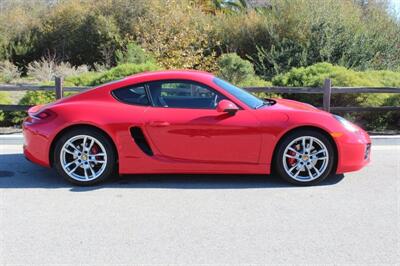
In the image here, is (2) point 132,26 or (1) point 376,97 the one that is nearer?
(1) point 376,97

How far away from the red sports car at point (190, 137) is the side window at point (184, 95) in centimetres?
1

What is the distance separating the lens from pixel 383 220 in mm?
4477

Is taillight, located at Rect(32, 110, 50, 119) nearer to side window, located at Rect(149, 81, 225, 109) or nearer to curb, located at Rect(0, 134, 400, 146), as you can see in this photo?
side window, located at Rect(149, 81, 225, 109)

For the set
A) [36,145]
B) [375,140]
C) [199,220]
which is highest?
[36,145]

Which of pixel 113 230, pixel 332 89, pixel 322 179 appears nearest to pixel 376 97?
pixel 332 89

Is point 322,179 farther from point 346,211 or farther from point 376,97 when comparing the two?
point 376,97

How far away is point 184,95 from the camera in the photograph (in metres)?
5.69

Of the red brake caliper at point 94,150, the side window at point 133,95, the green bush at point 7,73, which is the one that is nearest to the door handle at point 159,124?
the side window at point 133,95

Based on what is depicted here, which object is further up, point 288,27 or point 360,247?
point 288,27

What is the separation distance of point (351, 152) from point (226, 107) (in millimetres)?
1517

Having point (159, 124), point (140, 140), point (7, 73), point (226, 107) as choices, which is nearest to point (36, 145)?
point (140, 140)

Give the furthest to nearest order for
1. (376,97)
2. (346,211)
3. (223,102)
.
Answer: (376,97)
(223,102)
(346,211)

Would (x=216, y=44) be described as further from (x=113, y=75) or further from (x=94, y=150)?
(x=94, y=150)

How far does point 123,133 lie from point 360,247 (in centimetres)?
284
